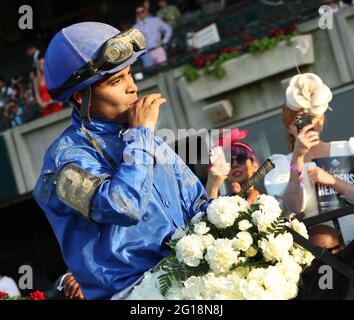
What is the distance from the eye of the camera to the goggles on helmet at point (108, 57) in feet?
12.6

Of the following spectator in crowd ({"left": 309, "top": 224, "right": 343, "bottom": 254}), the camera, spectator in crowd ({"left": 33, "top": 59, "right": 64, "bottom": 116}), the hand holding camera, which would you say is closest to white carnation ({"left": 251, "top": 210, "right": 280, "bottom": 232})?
spectator in crowd ({"left": 309, "top": 224, "right": 343, "bottom": 254})

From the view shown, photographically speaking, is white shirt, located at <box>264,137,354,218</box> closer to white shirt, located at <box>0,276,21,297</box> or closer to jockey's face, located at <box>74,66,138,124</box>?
jockey's face, located at <box>74,66,138,124</box>

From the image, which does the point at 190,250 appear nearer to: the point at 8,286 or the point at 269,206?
the point at 269,206

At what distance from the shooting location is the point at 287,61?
12562 millimetres

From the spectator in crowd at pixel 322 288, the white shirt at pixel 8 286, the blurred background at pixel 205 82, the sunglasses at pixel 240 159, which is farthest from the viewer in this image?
the blurred background at pixel 205 82

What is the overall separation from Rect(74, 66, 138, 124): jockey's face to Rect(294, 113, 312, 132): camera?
5.99 feet

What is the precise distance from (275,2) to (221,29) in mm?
823

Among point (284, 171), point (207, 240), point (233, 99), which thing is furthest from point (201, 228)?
point (233, 99)

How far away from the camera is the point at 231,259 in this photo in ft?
11.8

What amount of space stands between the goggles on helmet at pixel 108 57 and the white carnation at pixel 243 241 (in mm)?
834

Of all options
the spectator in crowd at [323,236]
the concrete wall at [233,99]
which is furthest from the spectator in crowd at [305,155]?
the concrete wall at [233,99]

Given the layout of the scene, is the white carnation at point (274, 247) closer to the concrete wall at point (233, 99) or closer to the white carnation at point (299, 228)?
the white carnation at point (299, 228)
